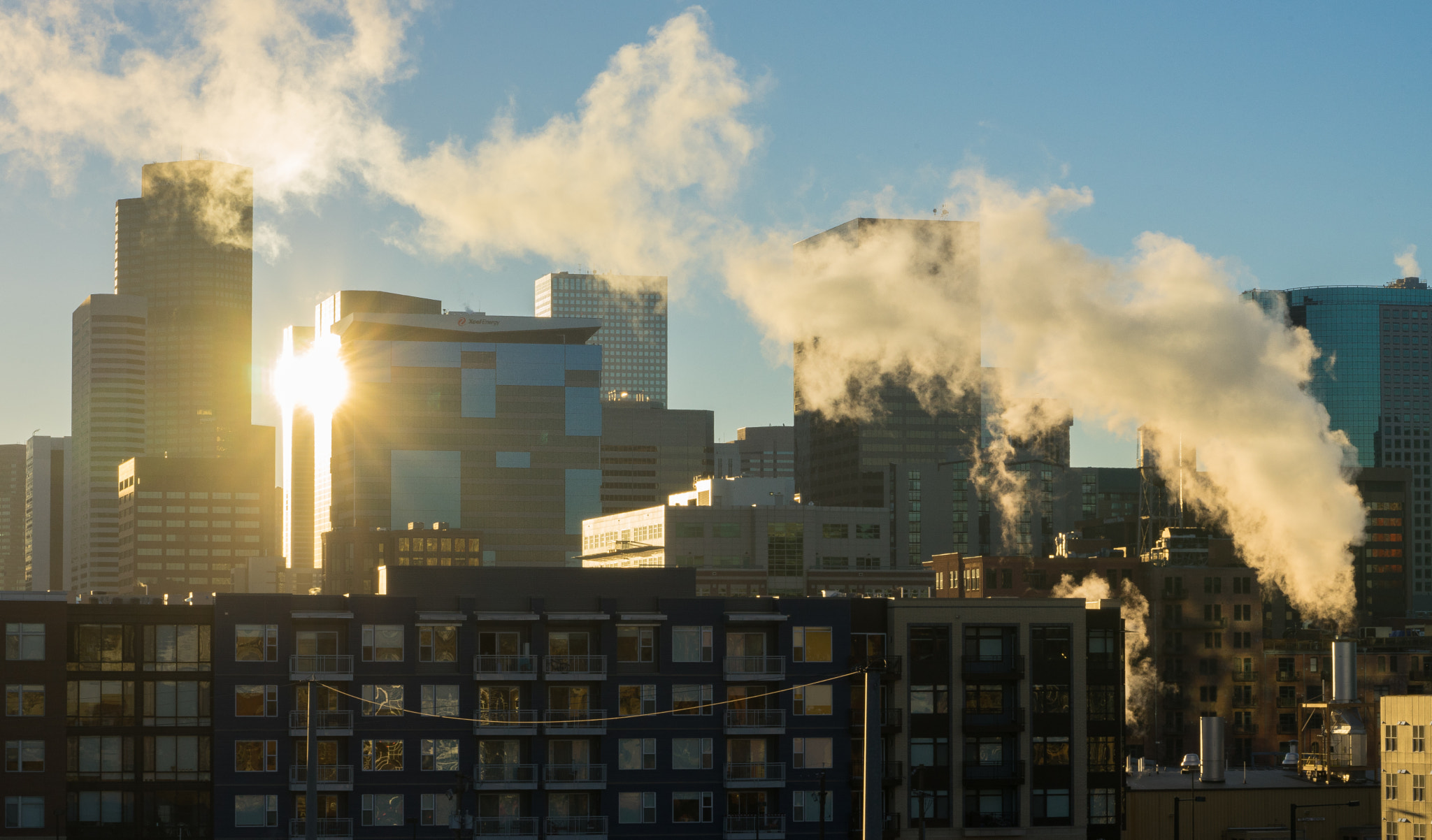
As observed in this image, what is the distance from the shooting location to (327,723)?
109m

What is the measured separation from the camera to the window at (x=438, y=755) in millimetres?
109812

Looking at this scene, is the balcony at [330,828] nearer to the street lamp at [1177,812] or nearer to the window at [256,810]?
the window at [256,810]

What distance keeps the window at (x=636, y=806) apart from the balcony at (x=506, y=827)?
5.75m

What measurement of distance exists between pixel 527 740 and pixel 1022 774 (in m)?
33.7

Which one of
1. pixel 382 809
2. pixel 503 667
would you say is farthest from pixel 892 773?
pixel 382 809

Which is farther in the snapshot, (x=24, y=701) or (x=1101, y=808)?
(x=1101, y=808)

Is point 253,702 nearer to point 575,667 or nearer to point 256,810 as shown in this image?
point 256,810

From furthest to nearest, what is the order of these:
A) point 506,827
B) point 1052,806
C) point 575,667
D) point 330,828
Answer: point 1052,806 < point 575,667 < point 506,827 < point 330,828

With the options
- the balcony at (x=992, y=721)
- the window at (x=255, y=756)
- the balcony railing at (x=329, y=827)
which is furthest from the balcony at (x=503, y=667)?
the balcony at (x=992, y=721)

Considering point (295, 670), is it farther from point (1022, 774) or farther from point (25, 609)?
point (1022, 774)

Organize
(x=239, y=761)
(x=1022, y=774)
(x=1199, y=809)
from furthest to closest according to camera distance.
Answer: (x=1199, y=809), (x=1022, y=774), (x=239, y=761)

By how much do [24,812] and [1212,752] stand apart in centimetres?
9391

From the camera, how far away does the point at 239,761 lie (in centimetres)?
10900

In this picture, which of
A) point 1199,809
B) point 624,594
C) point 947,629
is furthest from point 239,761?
point 1199,809
